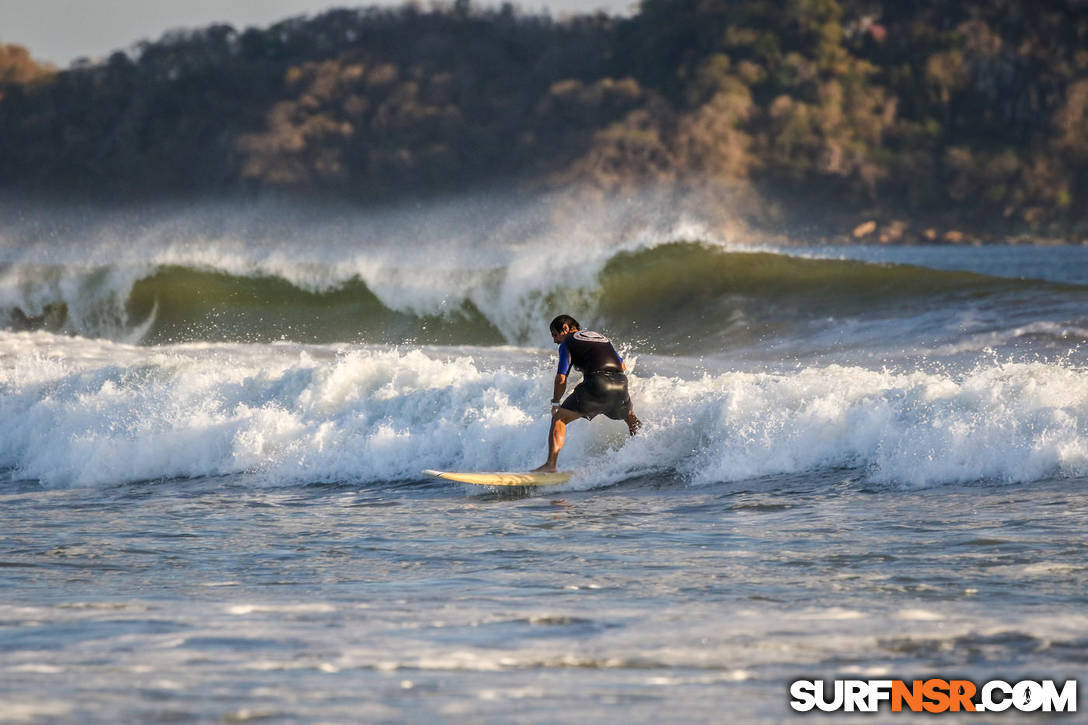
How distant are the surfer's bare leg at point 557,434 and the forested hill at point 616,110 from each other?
9638 cm

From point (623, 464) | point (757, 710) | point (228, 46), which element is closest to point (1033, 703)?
point (757, 710)

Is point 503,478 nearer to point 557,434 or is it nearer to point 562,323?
point 557,434

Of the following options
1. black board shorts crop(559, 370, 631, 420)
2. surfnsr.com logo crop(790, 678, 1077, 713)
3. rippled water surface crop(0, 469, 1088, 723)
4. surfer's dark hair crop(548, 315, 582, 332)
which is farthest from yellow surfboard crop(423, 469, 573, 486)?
surfnsr.com logo crop(790, 678, 1077, 713)

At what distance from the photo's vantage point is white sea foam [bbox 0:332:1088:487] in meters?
10.4

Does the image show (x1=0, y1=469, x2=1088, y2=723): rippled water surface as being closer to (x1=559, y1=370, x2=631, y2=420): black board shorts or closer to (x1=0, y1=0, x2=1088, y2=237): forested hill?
(x1=559, y1=370, x2=631, y2=420): black board shorts

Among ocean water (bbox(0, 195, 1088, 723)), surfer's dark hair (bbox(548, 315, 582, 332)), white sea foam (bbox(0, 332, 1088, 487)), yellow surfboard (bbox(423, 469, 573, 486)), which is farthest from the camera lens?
surfer's dark hair (bbox(548, 315, 582, 332))

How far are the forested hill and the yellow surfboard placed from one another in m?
96.7

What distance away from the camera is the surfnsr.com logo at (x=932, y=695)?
4.79 metres

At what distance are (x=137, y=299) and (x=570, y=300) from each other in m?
9.42

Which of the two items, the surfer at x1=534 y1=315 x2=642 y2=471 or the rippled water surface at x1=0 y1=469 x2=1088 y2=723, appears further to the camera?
the surfer at x1=534 y1=315 x2=642 y2=471

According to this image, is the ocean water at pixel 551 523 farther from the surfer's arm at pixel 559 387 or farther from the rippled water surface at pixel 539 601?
the surfer's arm at pixel 559 387

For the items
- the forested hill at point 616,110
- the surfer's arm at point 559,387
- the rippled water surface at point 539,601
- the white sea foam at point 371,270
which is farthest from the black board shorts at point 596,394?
the forested hill at point 616,110

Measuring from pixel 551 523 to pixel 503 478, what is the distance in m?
1.52

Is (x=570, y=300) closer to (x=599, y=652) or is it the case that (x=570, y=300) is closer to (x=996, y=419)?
(x=996, y=419)
